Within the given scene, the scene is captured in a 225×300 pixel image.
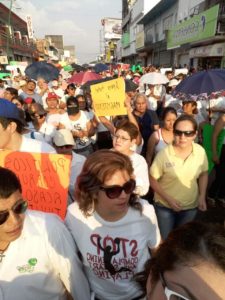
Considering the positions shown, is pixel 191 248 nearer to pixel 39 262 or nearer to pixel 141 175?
pixel 39 262

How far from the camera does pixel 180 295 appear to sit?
2.57ft

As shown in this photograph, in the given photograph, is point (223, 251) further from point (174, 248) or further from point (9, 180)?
point (9, 180)

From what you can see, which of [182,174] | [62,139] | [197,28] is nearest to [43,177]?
[62,139]

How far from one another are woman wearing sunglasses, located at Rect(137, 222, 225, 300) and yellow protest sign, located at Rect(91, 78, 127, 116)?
2.87 m

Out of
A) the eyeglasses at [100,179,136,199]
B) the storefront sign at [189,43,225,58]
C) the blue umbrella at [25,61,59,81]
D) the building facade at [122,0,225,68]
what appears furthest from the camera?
the storefront sign at [189,43,225,58]

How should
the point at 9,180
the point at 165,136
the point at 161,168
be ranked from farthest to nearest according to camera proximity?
the point at 165,136 < the point at 161,168 < the point at 9,180

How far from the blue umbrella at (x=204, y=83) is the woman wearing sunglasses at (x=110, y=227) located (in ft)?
8.92

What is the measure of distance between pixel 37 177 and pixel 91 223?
25.2 inches

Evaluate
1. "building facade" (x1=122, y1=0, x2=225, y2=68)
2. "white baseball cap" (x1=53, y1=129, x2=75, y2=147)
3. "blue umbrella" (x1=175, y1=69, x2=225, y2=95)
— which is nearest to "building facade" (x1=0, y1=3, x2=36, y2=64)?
"building facade" (x1=122, y1=0, x2=225, y2=68)

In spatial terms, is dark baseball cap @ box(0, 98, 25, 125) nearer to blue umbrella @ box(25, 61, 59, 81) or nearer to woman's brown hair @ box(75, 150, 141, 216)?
woman's brown hair @ box(75, 150, 141, 216)

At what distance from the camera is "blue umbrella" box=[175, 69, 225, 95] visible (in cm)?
389

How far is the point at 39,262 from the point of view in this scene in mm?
1416

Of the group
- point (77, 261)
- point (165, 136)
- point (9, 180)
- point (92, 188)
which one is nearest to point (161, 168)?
point (165, 136)

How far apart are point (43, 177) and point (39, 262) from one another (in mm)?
748
